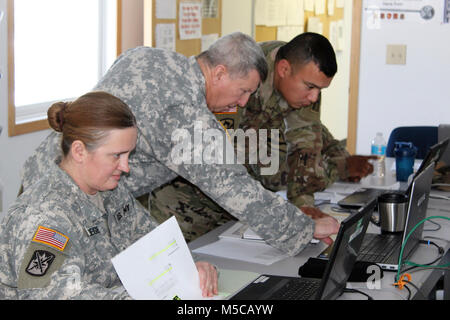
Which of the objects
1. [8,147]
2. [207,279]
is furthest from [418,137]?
[207,279]

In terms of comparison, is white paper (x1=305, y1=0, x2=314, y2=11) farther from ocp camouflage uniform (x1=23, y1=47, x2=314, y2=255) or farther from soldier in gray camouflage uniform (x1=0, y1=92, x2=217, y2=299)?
soldier in gray camouflage uniform (x1=0, y1=92, x2=217, y2=299)

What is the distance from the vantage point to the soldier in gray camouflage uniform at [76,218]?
4.92ft

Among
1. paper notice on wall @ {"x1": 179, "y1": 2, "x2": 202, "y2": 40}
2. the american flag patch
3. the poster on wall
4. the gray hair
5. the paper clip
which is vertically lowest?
the paper clip

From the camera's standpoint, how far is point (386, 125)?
192 inches

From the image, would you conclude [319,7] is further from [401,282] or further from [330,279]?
[330,279]

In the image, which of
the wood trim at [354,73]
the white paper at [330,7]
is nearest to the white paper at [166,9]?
the wood trim at [354,73]

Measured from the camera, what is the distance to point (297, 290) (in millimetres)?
1831

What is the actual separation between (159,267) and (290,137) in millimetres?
1444

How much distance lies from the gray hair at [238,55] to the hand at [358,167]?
1253 mm

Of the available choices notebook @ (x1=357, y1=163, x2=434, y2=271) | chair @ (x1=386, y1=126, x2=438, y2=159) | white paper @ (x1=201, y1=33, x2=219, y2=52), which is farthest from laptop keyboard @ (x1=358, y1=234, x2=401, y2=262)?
white paper @ (x1=201, y1=33, x2=219, y2=52)

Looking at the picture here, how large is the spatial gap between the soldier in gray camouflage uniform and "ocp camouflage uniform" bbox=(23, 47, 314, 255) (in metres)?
0.26

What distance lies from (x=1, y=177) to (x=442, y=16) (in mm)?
3236

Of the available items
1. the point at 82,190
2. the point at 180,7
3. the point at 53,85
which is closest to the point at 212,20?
the point at 180,7

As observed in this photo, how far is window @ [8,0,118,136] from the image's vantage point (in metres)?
3.11
